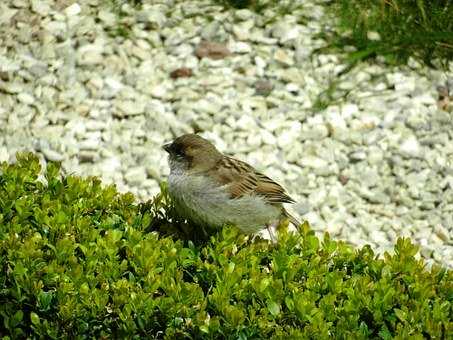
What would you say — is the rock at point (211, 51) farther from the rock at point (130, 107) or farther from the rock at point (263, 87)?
the rock at point (130, 107)

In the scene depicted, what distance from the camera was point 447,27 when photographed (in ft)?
25.2

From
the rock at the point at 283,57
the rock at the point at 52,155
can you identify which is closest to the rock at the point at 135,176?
the rock at the point at 52,155

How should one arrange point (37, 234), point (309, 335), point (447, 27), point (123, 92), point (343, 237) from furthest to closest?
point (447, 27), point (123, 92), point (343, 237), point (37, 234), point (309, 335)

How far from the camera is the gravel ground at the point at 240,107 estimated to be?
Answer: 6.48 m

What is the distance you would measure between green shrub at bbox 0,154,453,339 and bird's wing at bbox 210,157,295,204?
38cm

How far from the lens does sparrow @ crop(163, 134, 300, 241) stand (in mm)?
4887

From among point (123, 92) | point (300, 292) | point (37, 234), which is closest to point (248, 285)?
point (300, 292)

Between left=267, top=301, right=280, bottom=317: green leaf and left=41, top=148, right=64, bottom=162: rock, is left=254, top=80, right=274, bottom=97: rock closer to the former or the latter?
left=41, top=148, right=64, bottom=162: rock

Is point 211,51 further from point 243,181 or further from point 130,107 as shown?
point 243,181

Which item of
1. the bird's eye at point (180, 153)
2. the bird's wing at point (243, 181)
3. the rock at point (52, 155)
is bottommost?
the rock at point (52, 155)

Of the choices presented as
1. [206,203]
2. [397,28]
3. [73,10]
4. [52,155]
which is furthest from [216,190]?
[397,28]

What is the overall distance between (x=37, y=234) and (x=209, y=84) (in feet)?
9.76

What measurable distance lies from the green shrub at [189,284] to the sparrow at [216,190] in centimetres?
23

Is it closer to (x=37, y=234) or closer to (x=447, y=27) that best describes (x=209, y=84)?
(x=447, y=27)
